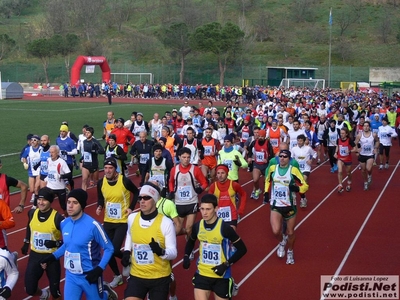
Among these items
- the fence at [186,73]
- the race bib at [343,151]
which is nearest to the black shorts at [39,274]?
the race bib at [343,151]

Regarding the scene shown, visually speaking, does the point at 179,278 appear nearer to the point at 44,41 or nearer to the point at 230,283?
the point at 230,283

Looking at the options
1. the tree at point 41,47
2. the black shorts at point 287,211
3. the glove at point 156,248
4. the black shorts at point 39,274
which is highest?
the tree at point 41,47

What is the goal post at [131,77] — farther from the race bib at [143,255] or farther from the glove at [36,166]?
the race bib at [143,255]

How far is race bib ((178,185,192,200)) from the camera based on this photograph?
1006 centimetres

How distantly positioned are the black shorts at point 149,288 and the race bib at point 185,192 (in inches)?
146

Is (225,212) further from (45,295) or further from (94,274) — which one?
(94,274)

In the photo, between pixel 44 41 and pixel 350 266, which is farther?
pixel 44 41

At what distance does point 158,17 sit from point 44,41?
124ft

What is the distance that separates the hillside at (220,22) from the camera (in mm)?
73000

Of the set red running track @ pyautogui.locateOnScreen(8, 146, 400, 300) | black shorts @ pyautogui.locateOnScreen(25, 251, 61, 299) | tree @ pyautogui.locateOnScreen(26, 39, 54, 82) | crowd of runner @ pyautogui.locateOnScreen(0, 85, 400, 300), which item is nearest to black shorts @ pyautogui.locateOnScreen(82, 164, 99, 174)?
crowd of runner @ pyautogui.locateOnScreen(0, 85, 400, 300)

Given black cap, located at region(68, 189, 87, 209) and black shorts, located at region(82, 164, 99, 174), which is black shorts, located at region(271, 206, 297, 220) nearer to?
black cap, located at region(68, 189, 87, 209)

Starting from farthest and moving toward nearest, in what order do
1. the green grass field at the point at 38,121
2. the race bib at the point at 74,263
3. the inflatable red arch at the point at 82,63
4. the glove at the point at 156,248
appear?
the inflatable red arch at the point at 82,63 → the green grass field at the point at 38,121 → the race bib at the point at 74,263 → the glove at the point at 156,248

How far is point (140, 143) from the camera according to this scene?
14.0 meters

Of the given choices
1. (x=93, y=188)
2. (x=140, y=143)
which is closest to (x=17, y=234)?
(x=140, y=143)
